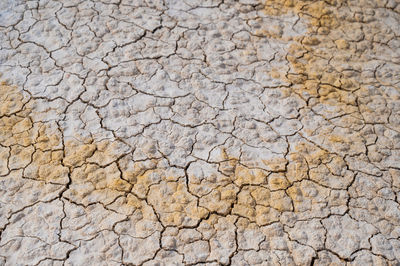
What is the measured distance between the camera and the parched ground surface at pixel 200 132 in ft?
7.53

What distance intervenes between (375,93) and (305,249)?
147 centimetres

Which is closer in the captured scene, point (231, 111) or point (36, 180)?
point (36, 180)

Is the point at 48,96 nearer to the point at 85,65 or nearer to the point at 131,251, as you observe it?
the point at 85,65

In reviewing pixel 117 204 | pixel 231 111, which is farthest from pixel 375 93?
pixel 117 204

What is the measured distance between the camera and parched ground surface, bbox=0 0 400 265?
2.29 metres

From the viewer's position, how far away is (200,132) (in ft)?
9.18

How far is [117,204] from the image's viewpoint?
2402mm

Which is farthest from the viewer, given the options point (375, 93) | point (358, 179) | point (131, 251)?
point (375, 93)

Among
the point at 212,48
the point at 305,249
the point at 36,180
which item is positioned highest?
the point at 212,48

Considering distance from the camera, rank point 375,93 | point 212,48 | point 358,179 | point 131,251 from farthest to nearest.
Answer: point 212,48 → point 375,93 → point 358,179 → point 131,251

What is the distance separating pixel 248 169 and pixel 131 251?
89cm

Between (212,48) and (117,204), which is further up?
(212,48)

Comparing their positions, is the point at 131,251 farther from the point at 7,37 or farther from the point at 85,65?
the point at 7,37

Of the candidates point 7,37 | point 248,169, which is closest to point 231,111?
point 248,169
